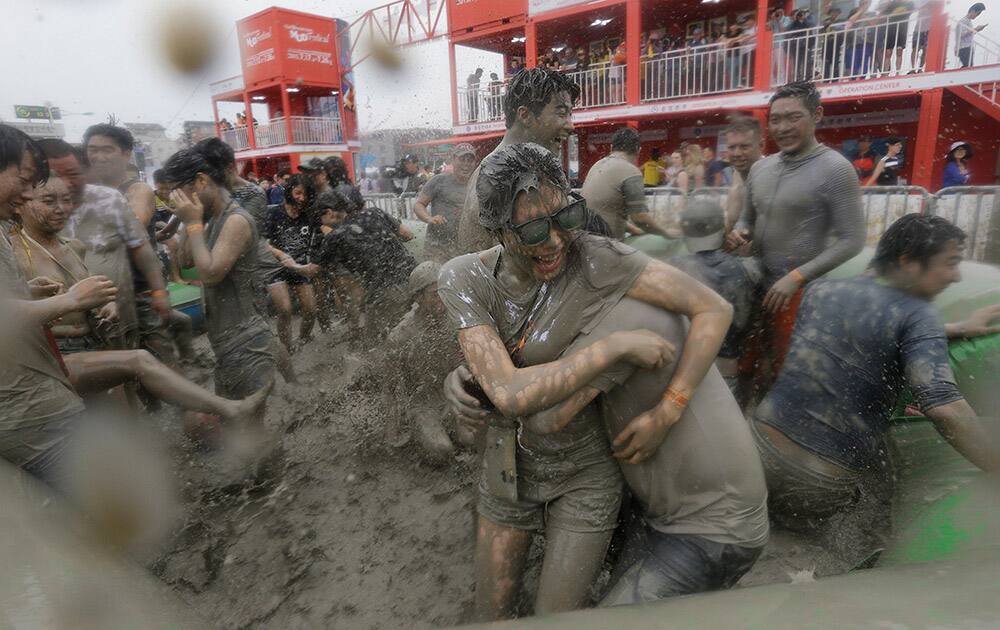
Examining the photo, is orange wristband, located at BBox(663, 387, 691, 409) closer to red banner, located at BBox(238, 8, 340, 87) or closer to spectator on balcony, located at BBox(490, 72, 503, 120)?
red banner, located at BBox(238, 8, 340, 87)

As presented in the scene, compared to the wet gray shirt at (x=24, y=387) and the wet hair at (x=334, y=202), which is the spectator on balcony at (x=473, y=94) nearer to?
the wet hair at (x=334, y=202)

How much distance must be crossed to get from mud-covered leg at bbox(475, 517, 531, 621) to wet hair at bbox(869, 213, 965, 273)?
1.85m

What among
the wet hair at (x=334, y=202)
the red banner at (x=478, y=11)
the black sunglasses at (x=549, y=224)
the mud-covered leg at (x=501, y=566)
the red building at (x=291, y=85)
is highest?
the red banner at (x=478, y=11)

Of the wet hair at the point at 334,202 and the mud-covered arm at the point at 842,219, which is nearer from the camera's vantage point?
the mud-covered arm at the point at 842,219

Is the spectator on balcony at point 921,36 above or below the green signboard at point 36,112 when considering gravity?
above

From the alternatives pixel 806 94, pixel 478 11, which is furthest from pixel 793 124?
pixel 478 11

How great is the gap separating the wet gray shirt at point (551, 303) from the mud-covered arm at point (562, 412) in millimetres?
125

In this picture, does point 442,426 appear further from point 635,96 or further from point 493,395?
point 635,96

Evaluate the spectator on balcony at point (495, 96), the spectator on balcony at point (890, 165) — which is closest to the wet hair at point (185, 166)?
the spectator on balcony at point (890, 165)

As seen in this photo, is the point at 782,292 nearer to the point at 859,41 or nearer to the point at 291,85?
the point at 291,85

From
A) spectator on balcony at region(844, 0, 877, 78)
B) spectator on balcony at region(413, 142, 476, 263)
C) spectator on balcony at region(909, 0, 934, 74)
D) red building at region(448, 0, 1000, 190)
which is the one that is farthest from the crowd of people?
spectator on balcony at region(909, 0, 934, 74)

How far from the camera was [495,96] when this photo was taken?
1573 centimetres

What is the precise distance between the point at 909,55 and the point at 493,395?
490 inches

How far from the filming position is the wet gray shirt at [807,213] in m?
3.22
